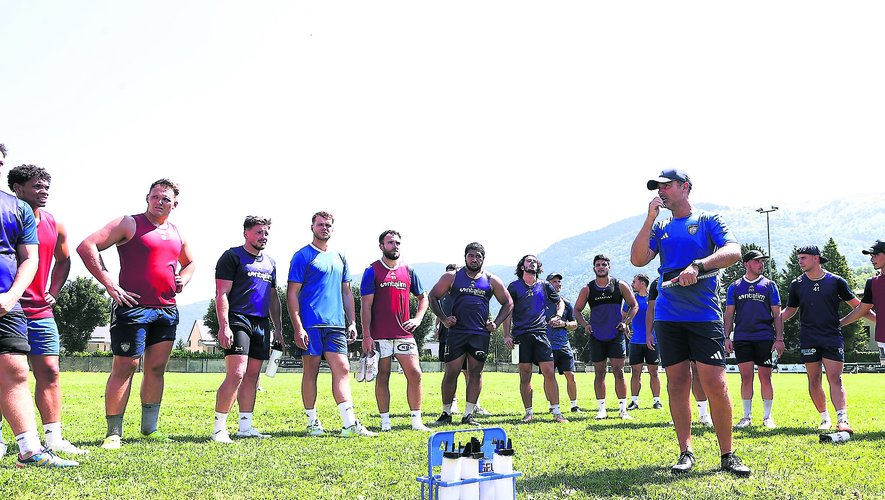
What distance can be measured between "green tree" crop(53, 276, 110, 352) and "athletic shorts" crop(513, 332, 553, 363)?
260 feet

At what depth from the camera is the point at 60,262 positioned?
7.80 m

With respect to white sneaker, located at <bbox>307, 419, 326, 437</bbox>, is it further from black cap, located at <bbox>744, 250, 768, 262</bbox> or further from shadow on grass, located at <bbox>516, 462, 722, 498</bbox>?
black cap, located at <bbox>744, 250, 768, 262</bbox>

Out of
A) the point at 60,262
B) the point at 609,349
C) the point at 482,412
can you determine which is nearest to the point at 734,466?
the point at 60,262

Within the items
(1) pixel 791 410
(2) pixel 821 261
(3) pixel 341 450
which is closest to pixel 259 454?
(3) pixel 341 450

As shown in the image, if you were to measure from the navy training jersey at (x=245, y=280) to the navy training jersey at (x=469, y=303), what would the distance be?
10.6 ft

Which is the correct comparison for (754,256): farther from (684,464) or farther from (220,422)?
(220,422)

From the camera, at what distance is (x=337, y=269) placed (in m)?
9.91

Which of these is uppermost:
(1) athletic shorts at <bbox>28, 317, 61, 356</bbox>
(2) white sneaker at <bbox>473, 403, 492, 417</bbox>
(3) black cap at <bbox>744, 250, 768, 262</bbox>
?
(3) black cap at <bbox>744, 250, 768, 262</bbox>

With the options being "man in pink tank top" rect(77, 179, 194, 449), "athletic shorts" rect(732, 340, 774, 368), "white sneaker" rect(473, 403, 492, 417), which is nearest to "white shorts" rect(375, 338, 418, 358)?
"man in pink tank top" rect(77, 179, 194, 449)

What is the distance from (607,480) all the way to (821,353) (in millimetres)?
5530

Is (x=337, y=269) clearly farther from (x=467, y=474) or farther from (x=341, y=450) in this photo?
(x=467, y=474)

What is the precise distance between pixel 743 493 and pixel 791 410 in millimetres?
9867

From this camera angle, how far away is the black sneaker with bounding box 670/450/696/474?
248 inches

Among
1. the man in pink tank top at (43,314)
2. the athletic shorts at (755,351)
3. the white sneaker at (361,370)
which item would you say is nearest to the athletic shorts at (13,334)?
the man in pink tank top at (43,314)
